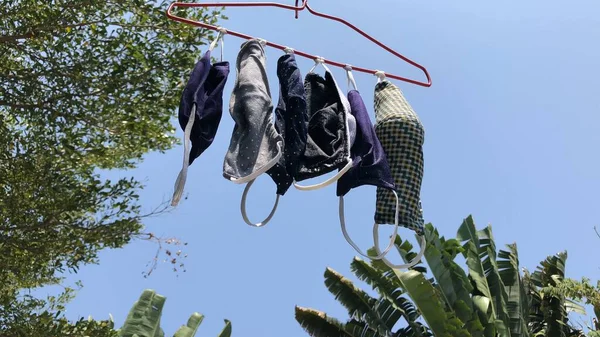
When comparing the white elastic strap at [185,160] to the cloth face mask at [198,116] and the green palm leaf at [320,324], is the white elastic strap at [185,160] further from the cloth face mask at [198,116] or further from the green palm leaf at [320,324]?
the green palm leaf at [320,324]

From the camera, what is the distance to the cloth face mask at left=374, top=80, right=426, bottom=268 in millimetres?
2340

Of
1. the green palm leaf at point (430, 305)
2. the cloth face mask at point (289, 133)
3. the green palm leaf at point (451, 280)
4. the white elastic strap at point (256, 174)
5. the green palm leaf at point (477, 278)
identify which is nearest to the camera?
the white elastic strap at point (256, 174)

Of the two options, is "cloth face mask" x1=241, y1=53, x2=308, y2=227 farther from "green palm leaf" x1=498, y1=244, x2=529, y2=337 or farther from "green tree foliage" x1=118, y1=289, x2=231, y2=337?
"green palm leaf" x1=498, y1=244, x2=529, y2=337

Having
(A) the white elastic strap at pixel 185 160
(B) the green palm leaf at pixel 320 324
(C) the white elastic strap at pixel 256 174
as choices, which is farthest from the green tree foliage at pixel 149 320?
(C) the white elastic strap at pixel 256 174

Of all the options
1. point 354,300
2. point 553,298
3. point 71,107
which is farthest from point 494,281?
point 71,107

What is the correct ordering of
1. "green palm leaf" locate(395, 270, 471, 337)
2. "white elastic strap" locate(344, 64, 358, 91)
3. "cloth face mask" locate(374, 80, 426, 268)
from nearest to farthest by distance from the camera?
"cloth face mask" locate(374, 80, 426, 268) < "white elastic strap" locate(344, 64, 358, 91) < "green palm leaf" locate(395, 270, 471, 337)

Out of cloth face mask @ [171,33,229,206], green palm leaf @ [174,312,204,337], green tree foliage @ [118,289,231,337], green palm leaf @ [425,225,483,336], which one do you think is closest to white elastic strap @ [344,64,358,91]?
cloth face mask @ [171,33,229,206]

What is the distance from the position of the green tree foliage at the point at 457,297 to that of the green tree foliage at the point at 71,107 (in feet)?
9.16

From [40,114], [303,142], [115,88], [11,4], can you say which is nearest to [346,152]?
[303,142]

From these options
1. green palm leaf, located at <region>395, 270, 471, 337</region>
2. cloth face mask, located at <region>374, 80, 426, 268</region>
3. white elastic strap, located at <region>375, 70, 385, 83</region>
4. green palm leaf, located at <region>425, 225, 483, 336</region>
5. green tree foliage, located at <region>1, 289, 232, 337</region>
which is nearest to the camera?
cloth face mask, located at <region>374, 80, 426, 268</region>

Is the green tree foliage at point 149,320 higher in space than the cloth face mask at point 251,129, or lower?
higher

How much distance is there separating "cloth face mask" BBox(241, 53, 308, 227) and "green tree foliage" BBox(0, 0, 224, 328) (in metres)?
2.38

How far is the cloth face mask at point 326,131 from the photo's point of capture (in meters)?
2.16

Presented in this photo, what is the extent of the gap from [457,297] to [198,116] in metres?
5.14
